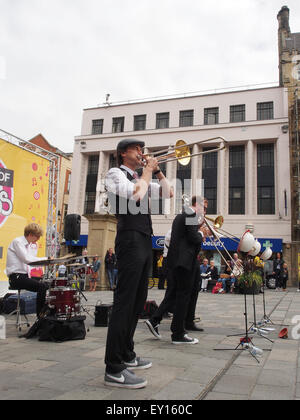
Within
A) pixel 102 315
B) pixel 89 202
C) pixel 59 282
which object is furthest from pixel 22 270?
pixel 89 202

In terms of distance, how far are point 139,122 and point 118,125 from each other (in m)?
2.12

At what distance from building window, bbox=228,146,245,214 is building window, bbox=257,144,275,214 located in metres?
1.22

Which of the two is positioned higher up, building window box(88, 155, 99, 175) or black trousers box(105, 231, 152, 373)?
building window box(88, 155, 99, 175)

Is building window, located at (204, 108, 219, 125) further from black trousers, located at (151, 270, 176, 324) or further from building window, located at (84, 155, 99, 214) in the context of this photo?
black trousers, located at (151, 270, 176, 324)

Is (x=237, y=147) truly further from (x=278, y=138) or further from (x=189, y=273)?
(x=189, y=273)

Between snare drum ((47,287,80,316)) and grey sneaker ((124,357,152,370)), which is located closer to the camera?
grey sneaker ((124,357,152,370))

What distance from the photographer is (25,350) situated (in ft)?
13.6

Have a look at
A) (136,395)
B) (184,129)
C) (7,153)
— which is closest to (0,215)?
(7,153)

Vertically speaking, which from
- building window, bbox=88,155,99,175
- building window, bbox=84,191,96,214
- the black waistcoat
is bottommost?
the black waistcoat

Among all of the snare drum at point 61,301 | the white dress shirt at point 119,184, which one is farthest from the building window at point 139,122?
the white dress shirt at point 119,184

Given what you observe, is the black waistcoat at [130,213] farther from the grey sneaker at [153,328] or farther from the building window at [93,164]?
the building window at [93,164]

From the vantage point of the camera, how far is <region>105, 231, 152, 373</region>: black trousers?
2799mm

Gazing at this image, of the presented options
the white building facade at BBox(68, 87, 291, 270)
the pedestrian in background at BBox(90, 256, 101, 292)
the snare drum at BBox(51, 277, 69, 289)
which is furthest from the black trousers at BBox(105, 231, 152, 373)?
the white building facade at BBox(68, 87, 291, 270)

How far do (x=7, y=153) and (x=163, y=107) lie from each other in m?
22.9
